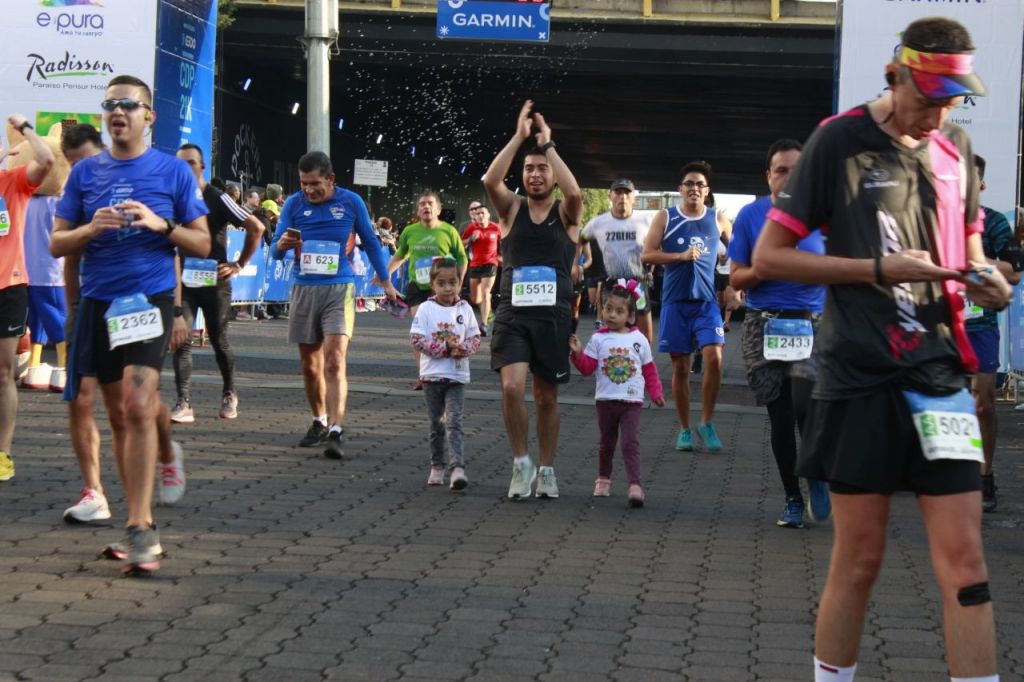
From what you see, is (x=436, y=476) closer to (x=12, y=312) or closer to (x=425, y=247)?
(x=12, y=312)

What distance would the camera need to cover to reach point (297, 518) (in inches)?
316

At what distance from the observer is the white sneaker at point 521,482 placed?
29.1 ft

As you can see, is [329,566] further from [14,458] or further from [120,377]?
[14,458]

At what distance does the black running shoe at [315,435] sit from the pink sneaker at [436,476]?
1.66 meters

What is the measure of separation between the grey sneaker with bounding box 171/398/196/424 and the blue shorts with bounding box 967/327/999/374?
18.8ft

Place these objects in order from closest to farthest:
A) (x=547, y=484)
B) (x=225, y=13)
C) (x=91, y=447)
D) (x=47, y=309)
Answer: (x=91, y=447)
(x=547, y=484)
(x=47, y=309)
(x=225, y=13)

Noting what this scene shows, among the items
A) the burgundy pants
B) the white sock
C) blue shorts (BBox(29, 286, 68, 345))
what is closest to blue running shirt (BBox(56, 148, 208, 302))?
the burgundy pants

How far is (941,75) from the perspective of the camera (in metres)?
4.00

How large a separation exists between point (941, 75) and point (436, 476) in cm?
578

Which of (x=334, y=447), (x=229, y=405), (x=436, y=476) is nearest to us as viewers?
(x=436, y=476)

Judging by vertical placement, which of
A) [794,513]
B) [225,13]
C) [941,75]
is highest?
[225,13]

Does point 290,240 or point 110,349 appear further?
point 290,240

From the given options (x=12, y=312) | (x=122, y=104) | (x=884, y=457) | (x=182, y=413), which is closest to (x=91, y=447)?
(x=122, y=104)

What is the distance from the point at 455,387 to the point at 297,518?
1.59 meters
